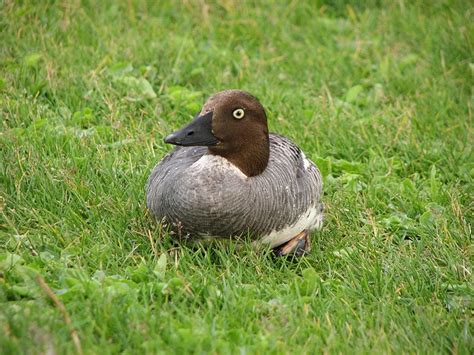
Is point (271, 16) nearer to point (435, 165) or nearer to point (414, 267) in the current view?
point (435, 165)

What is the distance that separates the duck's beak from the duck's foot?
774 mm

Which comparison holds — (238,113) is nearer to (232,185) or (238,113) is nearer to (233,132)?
(233,132)

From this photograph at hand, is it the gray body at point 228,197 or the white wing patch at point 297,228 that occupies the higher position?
the gray body at point 228,197

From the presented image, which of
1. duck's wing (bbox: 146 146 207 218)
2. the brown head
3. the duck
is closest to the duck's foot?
the duck

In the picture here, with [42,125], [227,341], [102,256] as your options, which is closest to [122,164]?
[42,125]

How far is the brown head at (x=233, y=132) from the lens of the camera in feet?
15.5

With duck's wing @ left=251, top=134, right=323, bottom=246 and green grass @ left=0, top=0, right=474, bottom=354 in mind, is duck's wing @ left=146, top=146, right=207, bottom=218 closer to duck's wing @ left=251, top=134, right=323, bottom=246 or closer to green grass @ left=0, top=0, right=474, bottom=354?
green grass @ left=0, top=0, right=474, bottom=354

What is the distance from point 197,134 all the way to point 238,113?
0.28 meters

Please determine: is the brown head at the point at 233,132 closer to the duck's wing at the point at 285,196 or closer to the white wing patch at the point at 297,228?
the duck's wing at the point at 285,196

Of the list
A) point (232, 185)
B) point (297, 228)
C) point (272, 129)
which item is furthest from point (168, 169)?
point (272, 129)

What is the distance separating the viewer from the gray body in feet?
15.1

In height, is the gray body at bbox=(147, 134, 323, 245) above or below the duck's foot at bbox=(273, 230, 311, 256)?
above

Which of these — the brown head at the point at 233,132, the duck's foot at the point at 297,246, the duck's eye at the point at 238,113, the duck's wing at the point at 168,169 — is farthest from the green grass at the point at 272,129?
the duck's eye at the point at 238,113

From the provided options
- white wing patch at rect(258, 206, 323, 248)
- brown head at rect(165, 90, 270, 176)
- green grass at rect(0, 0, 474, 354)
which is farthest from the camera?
white wing patch at rect(258, 206, 323, 248)
